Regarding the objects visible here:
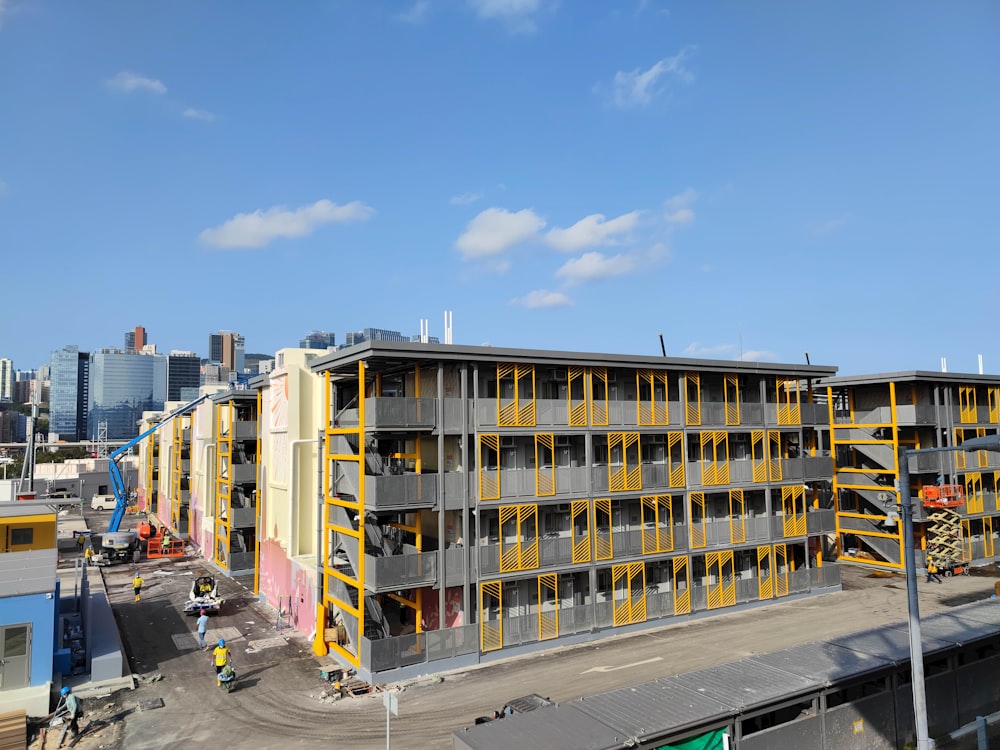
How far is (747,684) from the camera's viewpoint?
1695 centimetres

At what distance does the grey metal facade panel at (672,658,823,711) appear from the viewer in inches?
629

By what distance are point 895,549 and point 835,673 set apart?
30594 millimetres

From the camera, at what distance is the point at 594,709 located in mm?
15484

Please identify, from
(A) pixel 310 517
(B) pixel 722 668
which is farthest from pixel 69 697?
(B) pixel 722 668

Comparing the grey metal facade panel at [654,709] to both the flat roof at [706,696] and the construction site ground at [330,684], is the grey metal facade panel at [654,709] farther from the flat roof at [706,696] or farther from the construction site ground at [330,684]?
the construction site ground at [330,684]

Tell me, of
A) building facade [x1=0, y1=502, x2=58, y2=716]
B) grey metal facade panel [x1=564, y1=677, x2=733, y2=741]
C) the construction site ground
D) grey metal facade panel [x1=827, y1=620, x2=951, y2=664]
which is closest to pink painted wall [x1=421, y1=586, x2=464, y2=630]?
the construction site ground

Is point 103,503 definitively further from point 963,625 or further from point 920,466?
point 963,625

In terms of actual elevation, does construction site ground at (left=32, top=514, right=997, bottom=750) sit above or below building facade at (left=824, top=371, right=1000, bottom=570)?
below

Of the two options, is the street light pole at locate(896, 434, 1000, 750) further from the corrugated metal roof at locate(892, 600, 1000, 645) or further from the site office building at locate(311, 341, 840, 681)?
the site office building at locate(311, 341, 840, 681)

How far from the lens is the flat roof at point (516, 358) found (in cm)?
2541

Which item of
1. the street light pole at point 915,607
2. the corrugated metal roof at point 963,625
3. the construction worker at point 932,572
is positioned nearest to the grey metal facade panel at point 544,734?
the street light pole at point 915,607

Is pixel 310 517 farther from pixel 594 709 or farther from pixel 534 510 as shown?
pixel 594 709

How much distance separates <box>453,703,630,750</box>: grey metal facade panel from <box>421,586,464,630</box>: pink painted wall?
12.3m

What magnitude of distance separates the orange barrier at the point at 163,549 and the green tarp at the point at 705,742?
50761mm
